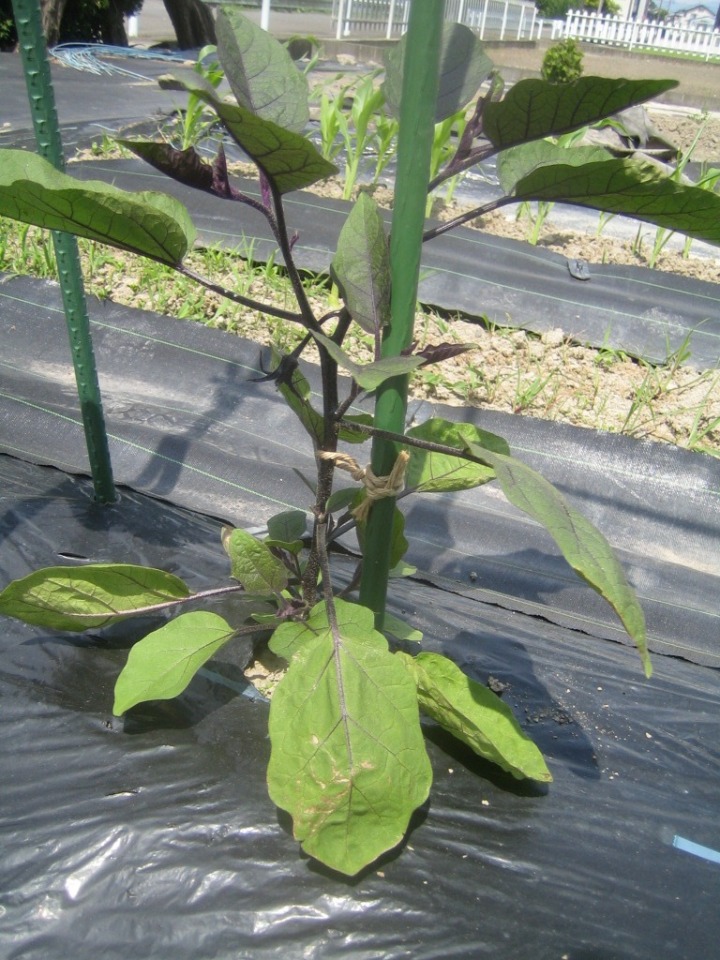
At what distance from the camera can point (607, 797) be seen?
108cm

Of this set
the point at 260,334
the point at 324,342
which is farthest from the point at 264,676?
the point at 260,334

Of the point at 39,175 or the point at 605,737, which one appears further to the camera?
the point at 605,737

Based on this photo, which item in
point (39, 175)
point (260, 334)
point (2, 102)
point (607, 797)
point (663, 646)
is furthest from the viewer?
point (2, 102)

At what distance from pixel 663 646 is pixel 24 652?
1.17m

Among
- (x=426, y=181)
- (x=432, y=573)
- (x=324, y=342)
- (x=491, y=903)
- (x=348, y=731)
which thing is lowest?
(x=432, y=573)

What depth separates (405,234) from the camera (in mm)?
919

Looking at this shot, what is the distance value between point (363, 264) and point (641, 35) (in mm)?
19591

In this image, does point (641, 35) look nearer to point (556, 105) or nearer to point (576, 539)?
point (556, 105)

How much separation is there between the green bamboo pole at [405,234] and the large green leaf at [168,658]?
210mm

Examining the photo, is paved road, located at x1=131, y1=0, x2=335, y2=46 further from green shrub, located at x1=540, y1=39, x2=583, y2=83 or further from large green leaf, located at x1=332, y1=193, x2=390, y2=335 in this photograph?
large green leaf, located at x1=332, y1=193, x2=390, y2=335

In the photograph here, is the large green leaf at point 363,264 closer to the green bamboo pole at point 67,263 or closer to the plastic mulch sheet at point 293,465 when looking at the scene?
the green bamboo pole at point 67,263

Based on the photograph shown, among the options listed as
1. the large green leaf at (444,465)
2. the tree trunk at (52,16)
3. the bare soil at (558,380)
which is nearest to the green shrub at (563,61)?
the tree trunk at (52,16)

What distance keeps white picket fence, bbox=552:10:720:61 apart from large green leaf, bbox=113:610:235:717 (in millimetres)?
18729

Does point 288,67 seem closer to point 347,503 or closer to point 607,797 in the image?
point 347,503
